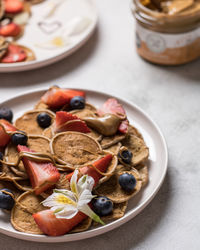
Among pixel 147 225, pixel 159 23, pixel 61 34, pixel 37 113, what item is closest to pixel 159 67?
pixel 159 23

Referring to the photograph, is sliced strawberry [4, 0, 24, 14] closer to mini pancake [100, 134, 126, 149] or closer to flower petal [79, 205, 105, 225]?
mini pancake [100, 134, 126, 149]

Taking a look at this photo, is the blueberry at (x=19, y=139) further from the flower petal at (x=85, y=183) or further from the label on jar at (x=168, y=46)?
the label on jar at (x=168, y=46)

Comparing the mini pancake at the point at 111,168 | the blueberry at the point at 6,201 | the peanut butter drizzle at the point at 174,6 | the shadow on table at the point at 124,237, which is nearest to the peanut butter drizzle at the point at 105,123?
the mini pancake at the point at 111,168

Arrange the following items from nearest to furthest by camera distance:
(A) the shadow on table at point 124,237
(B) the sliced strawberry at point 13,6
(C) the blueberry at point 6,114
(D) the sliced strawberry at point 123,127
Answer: (A) the shadow on table at point 124,237 < (D) the sliced strawberry at point 123,127 < (C) the blueberry at point 6,114 < (B) the sliced strawberry at point 13,6

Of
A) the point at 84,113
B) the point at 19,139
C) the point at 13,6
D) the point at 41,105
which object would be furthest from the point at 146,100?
the point at 13,6

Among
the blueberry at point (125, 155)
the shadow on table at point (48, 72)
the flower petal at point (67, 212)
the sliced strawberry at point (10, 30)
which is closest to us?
the flower petal at point (67, 212)

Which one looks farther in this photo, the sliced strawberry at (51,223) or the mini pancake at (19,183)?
the mini pancake at (19,183)

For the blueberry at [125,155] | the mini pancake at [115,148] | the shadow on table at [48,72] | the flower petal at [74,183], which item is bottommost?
the shadow on table at [48,72]
